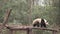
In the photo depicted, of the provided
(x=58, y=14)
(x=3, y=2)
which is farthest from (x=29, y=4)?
(x=58, y=14)

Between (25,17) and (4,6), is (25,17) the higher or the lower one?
the lower one

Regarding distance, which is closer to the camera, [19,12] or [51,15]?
[51,15]

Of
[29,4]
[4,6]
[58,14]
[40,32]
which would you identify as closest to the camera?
[40,32]

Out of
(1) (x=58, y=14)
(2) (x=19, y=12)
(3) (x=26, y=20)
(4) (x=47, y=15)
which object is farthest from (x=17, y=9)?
(1) (x=58, y=14)

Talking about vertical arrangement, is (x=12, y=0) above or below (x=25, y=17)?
above

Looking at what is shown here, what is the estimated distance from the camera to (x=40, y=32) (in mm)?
10875

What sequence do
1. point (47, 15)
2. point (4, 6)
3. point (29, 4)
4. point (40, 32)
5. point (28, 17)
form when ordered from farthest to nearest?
1. point (29, 4)
2. point (28, 17)
3. point (4, 6)
4. point (47, 15)
5. point (40, 32)

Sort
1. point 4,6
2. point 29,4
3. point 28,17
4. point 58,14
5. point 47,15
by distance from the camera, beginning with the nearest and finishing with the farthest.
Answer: point 58,14 < point 47,15 < point 4,6 < point 28,17 < point 29,4

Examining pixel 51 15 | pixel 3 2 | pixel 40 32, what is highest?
pixel 3 2

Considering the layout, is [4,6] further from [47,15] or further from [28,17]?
[47,15]

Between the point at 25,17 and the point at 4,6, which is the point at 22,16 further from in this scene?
the point at 4,6

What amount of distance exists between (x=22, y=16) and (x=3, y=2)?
77.0 inches

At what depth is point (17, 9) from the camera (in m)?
14.9

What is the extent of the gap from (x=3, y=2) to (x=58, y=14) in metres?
5.04
